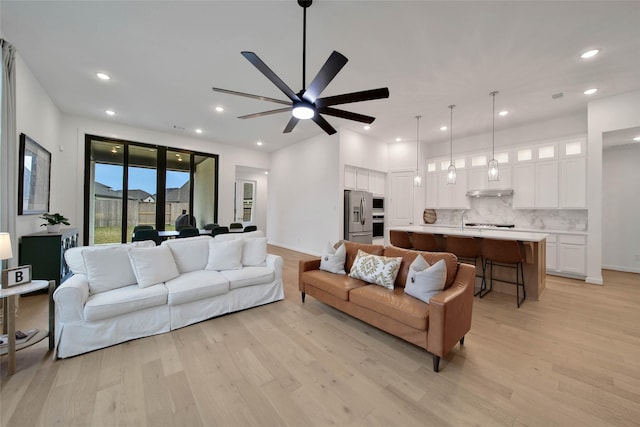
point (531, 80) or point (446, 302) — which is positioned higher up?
point (531, 80)

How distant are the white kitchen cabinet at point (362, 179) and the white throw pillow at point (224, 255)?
388cm

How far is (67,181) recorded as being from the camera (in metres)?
5.19

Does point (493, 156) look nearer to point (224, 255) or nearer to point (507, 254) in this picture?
point (507, 254)

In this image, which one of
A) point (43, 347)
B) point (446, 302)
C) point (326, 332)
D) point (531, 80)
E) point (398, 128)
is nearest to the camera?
point (446, 302)

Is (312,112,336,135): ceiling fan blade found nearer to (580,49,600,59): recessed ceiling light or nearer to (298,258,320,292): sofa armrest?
(298,258,320,292): sofa armrest

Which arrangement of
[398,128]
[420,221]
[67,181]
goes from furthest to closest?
1. [420,221]
2. [398,128]
3. [67,181]

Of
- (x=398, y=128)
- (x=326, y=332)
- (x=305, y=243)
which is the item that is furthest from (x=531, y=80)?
(x=305, y=243)

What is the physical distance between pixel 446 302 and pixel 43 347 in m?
3.63

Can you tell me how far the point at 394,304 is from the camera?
87.2 inches

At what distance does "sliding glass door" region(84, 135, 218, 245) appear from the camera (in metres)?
5.64

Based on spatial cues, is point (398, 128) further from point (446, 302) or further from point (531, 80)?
point (446, 302)

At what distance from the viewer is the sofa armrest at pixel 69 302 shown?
2.06 metres

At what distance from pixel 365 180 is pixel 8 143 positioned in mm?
6154

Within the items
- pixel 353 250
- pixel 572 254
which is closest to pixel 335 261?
pixel 353 250
